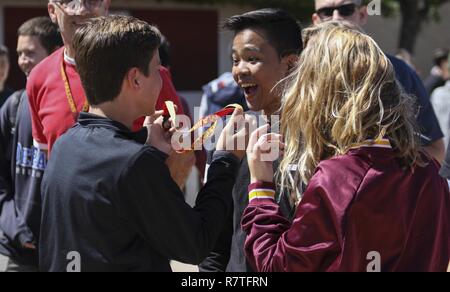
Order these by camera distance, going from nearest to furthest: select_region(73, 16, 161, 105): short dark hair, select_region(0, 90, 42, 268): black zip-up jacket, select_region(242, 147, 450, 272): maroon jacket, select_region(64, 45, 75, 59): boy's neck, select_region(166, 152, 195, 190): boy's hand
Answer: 1. select_region(242, 147, 450, 272): maroon jacket
2. select_region(73, 16, 161, 105): short dark hair
3. select_region(166, 152, 195, 190): boy's hand
4. select_region(64, 45, 75, 59): boy's neck
5. select_region(0, 90, 42, 268): black zip-up jacket

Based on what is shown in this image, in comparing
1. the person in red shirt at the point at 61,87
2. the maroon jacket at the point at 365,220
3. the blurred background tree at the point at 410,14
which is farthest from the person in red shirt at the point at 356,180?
the blurred background tree at the point at 410,14

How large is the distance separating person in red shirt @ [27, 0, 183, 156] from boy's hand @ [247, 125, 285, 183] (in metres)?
0.72

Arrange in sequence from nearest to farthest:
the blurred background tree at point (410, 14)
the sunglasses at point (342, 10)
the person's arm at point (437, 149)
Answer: the person's arm at point (437, 149) < the sunglasses at point (342, 10) < the blurred background tree at point (410, 14)

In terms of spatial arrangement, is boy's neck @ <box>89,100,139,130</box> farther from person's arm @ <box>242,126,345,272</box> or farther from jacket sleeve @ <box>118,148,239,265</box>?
person's arm @ <box>242,126,345,272</box>

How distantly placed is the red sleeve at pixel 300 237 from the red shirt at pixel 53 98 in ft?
2.95

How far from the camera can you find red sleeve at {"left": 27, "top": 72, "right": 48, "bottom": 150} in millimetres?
3537

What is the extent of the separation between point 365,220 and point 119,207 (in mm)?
759

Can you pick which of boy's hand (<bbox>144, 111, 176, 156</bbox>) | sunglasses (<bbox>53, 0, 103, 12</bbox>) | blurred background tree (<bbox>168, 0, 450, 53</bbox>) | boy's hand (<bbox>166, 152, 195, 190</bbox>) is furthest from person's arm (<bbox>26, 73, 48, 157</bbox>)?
blurred background tree (<bbox>168, 0, 450, 53</bbox>)

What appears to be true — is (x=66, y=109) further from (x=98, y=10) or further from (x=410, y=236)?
(x=410, y=236)

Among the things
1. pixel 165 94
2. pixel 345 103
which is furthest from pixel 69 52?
pixel 345 103

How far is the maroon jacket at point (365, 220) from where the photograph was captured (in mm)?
2361

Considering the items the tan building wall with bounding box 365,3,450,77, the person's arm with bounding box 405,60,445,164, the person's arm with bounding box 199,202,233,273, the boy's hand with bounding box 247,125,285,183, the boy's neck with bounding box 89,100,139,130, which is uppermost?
the boy's neck with bounding box 89,100,139,130

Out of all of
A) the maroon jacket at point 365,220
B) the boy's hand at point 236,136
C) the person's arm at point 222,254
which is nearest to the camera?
the maroon jacket at point 365,220

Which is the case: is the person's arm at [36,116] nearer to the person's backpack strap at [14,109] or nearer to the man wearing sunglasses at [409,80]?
the person's backpack strap at [14,109]
